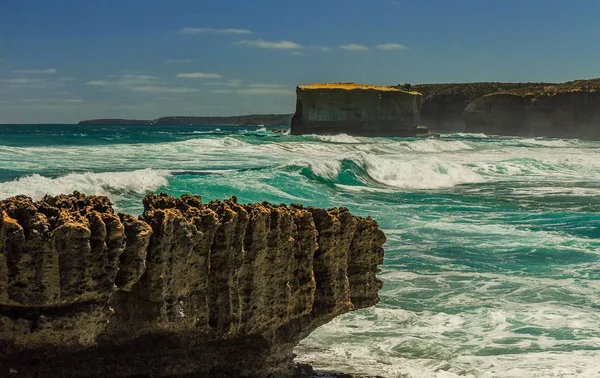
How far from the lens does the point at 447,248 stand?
44.9 feet

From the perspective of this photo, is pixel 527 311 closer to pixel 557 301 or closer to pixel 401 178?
pixel 557 301

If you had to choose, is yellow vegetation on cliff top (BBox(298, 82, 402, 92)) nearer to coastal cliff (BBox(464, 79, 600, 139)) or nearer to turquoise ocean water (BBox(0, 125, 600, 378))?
coastal cliff (BBox(464, 79, 600, 139))

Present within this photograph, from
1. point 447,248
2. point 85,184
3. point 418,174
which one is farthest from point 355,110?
point 447,248

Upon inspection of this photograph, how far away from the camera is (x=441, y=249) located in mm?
13547

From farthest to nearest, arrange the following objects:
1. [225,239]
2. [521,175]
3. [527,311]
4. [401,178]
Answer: [521,175] → [401,178] → [527,311] → [225,239]

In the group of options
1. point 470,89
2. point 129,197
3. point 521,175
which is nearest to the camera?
point 129,197

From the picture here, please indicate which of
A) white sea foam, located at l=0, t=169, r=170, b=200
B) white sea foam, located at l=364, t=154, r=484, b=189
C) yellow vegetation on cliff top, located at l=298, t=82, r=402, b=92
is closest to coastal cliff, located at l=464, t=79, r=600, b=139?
yellow vegetation on cliff top, located at l=298, t=82, r=402, b=92

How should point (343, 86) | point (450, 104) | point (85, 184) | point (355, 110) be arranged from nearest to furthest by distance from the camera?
1. point (85, 184)
2. point (355, 110)
3. point (343, 86)
4. point (450, 104)

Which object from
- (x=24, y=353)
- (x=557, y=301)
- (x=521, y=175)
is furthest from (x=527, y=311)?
(x=521, y=175)

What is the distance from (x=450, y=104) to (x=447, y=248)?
122 meters

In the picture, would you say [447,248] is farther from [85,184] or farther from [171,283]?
Result: [85,184]

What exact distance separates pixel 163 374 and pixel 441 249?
30.0 ft

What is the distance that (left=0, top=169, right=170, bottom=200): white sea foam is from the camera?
19.2m

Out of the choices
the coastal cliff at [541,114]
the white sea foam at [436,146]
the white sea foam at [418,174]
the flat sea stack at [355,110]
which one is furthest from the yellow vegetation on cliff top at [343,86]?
the white sea foam at [418,174]
